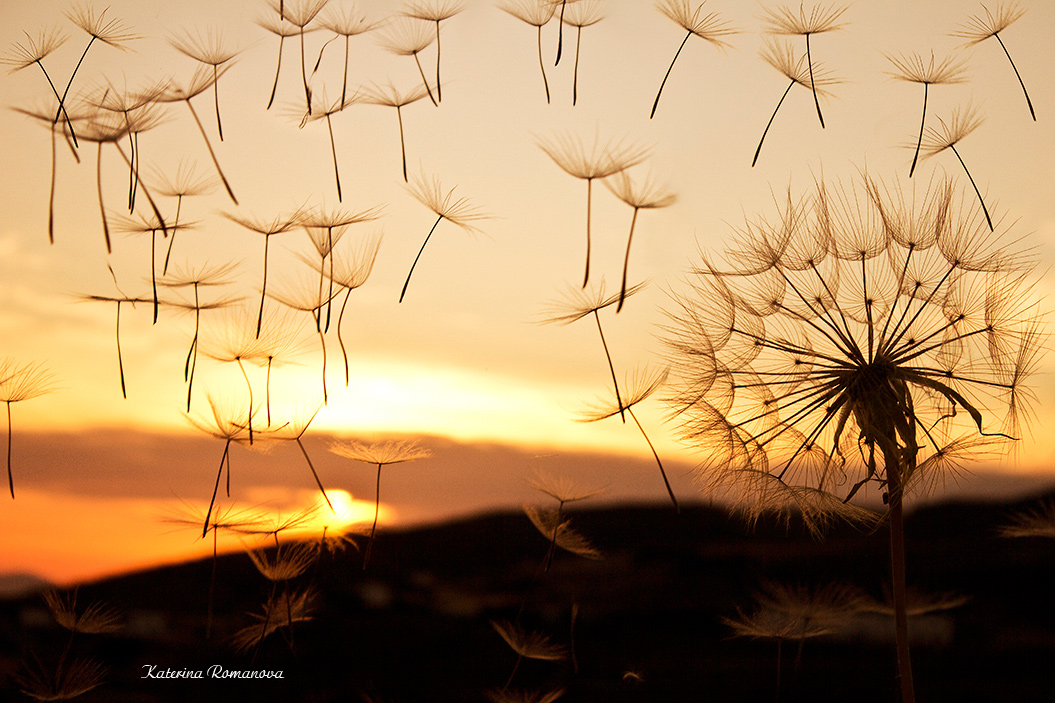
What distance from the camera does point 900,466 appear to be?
5.33 feet

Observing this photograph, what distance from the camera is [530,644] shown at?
183cm

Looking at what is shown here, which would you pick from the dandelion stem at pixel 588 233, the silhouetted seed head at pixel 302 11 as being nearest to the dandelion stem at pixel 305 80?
the silhouetted seed head at pixel 302 11

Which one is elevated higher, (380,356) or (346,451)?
(380,356)

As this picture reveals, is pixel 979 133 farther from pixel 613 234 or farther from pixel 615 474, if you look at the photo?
pixel 615 474

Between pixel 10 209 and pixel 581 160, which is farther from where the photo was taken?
pixel 10 209

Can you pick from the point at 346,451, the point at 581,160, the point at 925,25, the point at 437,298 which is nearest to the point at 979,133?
the point at 925,25

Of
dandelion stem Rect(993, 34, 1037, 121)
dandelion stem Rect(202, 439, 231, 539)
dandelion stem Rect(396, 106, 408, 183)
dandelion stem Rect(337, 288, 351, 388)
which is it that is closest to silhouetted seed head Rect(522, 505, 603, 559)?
dandelion stem Rect(337, 288, 351, 388)

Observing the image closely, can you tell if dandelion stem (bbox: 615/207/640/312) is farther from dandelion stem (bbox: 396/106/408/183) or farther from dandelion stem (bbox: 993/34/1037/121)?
dandelion stem (bbox: 993/34/1037/121)

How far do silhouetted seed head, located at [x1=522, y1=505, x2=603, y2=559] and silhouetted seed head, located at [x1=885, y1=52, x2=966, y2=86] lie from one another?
61.9 inches

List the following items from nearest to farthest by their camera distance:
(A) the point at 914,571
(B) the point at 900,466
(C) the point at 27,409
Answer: (B) the point at 900,466, (A) the point at 914,571, (C) the point at 27,409

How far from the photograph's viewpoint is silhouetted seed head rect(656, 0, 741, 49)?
1.95m

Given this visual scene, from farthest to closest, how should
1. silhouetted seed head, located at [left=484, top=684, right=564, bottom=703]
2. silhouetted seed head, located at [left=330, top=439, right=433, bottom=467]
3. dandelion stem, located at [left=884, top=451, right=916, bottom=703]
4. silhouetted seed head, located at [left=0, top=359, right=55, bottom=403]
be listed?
silhouetted seed head, located at [left=0, top=359, right=55, bottom=403] < silhouetted seed head, located at [left=330, top=439, right=433, bottom=467] < silhouetted seed head, located at [left=484, top=684, right=564, bottom=703] < dandelion stem, located at [left=884, top=451, right=916, bottom=703]

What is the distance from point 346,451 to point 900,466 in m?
1.44

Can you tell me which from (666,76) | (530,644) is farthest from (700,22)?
(530,644)
